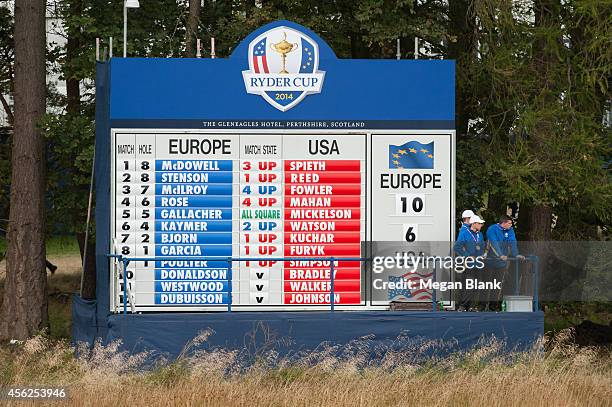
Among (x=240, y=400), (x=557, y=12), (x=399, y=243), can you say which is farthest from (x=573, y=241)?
(x=240, y=400)

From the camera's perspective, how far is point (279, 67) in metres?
21.0

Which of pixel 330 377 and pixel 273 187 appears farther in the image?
pixel 273 187

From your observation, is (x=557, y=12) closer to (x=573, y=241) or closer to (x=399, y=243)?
(x=573, y=241)

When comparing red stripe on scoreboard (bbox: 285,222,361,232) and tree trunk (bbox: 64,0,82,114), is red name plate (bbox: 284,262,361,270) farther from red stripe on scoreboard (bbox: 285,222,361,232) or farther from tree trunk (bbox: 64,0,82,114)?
tree trunk (bbox: 64,0,82,114)

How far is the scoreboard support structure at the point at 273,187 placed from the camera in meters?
20.6

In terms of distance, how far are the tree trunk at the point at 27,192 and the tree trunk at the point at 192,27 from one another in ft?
9.32

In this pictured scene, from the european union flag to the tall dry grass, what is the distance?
8.98 ft

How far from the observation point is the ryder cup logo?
2094 cm

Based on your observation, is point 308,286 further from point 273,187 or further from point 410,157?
point 410,157

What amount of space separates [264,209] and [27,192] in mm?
6751

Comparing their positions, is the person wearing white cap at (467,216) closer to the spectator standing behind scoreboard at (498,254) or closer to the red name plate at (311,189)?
the spectator standing behind scoreboard at (498,254)

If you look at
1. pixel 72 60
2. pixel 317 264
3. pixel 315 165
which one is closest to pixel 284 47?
pixel 315 165

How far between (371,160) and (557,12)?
6938mm

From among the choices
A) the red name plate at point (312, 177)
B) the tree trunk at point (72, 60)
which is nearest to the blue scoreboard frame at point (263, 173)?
the red name plate at point (312, 177)
